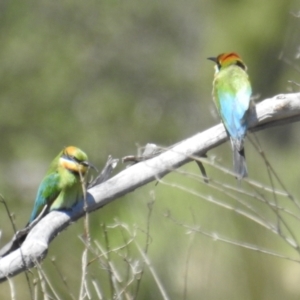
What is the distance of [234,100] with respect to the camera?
3.38 metres

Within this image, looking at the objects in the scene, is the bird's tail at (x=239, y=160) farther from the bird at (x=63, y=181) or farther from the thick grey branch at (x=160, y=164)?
the bird at (x=63, y=181)

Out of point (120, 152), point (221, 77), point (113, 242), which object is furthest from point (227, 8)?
point (221, 77)

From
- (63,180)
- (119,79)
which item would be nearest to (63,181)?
(63,180)

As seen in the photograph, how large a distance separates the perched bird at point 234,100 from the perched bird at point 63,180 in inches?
22.9

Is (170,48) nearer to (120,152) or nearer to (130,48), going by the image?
(130,48)

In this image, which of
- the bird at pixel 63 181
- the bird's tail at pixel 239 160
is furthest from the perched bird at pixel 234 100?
the bird at pixel 63 181

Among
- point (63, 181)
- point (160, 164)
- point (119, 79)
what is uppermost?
point (119, 79)

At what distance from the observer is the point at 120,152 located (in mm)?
9508

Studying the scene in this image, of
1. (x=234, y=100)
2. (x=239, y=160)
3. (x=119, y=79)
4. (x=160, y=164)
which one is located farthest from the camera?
(x=119, y=79)

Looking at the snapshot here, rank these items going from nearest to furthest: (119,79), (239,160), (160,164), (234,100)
Answer: (160,164), (239,160), (234,100), (119,79)

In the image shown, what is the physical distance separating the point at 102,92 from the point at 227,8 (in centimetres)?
229

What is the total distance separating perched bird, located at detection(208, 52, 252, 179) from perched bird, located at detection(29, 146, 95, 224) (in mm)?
582

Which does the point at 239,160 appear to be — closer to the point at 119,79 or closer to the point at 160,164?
the point at 160,164

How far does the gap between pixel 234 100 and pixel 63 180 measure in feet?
2.66
